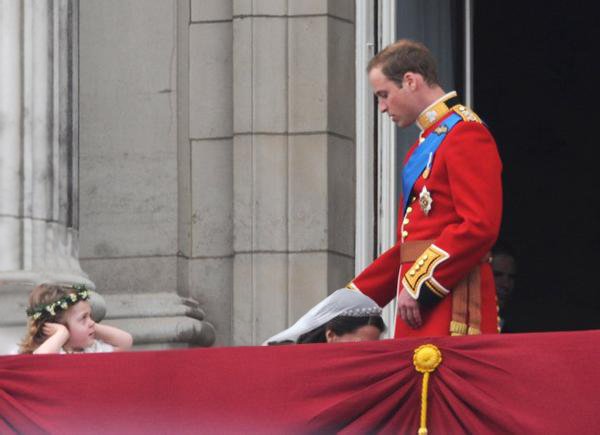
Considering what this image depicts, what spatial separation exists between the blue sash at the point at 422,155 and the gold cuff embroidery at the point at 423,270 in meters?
0.37

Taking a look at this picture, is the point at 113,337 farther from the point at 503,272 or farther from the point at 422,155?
the point at 503,272

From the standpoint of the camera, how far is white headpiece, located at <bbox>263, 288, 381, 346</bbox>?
30.0ft

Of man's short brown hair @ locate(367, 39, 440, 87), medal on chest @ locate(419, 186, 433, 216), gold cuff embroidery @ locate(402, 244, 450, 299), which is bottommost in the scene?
gold cuff embroidery @ locate(402, 244, 450, 299)

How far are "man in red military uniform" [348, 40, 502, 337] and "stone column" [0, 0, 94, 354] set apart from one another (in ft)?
7.22

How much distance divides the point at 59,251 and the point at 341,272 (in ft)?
5.08

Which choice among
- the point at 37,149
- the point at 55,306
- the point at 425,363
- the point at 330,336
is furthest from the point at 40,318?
the point at 425,363

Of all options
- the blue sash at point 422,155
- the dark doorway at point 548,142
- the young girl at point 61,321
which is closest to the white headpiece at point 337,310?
the blue sash at point 422,155

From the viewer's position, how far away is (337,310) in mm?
9195

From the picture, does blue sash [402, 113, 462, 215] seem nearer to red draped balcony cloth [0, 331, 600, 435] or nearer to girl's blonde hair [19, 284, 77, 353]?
red draped balcony cloth [0, 331, 600, 435]

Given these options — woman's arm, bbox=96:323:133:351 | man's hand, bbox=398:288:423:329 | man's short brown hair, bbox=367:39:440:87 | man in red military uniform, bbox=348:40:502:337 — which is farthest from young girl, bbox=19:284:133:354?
man's short brown hair, bbox=367:39:440:87

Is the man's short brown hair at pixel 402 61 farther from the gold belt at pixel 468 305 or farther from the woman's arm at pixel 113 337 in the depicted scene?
the woman's arm at pixel 113 337

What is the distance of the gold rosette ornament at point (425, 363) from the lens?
26.6 feet

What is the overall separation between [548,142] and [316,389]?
8.60 m

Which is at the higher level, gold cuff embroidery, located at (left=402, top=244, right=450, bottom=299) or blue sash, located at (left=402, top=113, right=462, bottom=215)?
blue sash, located at (left=402, top=113, right=462, bottom=215)
